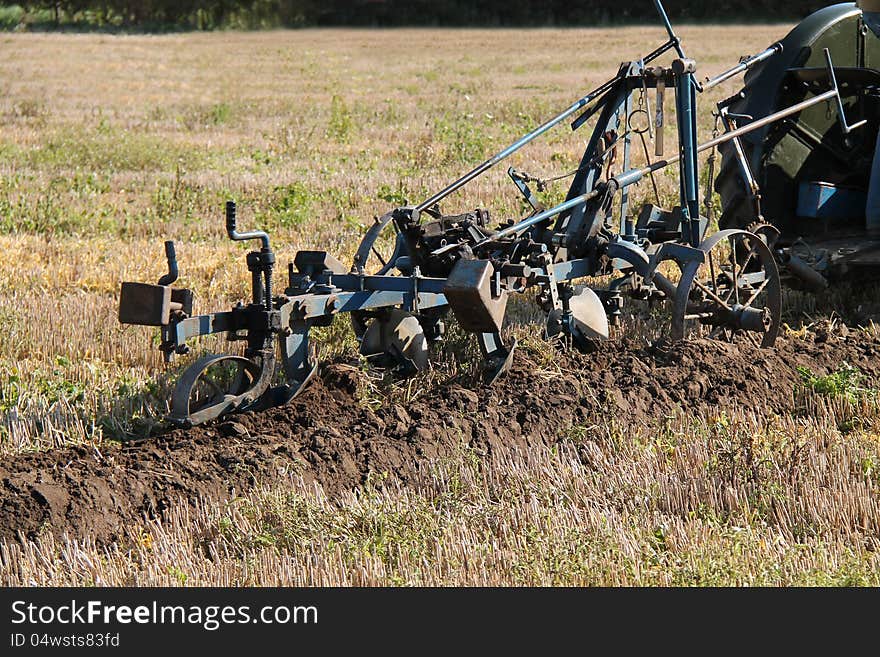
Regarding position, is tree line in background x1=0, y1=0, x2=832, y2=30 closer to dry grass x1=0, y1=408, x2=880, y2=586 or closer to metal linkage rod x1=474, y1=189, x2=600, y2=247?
metal linkage rod x1=474, y1=189, x2=600, y2=247

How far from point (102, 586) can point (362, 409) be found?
6.08 feet

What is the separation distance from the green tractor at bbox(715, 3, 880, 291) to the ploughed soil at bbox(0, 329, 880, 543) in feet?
3.30

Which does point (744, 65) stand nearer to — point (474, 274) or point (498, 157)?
point (498, 157)

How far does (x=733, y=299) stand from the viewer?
256 inches

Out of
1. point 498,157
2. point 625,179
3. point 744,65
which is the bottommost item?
point 625,179

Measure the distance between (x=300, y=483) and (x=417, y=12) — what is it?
1653 inches

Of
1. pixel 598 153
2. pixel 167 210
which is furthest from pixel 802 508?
pixel 167 210

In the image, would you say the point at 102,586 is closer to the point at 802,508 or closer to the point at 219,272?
the point at 802,508

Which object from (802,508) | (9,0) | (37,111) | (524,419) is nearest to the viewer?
(802,508)

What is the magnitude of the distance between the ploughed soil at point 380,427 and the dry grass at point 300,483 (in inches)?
7.1

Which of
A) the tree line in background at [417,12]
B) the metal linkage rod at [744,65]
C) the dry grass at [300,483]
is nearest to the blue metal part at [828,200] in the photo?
the dry grass at [300,483]

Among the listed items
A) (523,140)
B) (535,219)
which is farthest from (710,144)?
(535,219)

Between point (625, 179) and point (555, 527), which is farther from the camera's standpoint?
point (625, 179)

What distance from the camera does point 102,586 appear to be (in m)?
3.90
